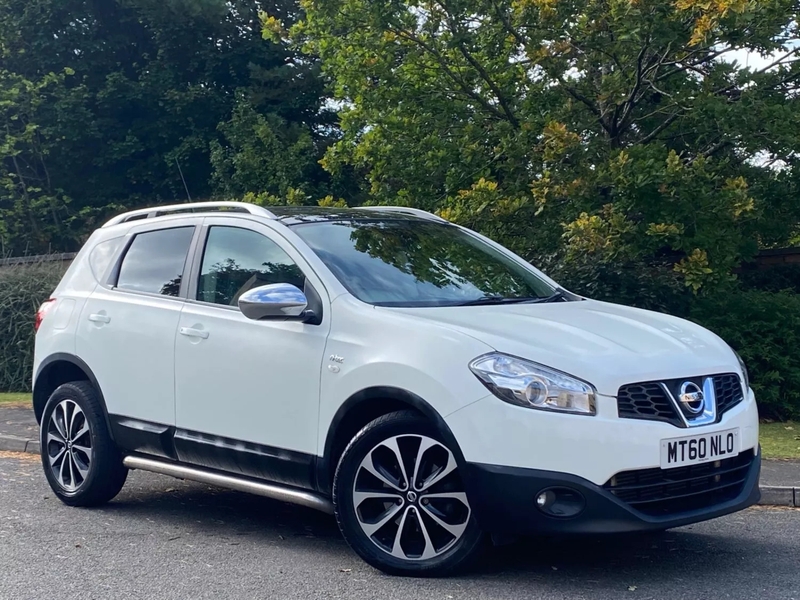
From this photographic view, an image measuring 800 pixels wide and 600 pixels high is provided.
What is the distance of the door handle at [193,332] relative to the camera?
229 inches

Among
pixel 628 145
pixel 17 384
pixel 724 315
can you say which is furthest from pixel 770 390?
pixel 17 384

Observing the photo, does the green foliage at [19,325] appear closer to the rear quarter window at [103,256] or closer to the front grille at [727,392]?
the rear quarter window at [103,256]

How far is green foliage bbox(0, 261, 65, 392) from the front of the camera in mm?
15414

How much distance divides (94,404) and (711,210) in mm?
6301

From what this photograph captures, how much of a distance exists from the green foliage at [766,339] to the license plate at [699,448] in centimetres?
591

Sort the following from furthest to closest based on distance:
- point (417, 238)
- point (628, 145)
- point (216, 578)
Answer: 1. point (628, 145)
2. point (417, 238)
3. point (216, 578)

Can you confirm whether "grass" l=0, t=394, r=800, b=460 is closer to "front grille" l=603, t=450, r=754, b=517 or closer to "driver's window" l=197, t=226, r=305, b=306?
"front grille" l=603, t=450, r=754, b=517

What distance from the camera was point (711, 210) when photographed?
10055 mm

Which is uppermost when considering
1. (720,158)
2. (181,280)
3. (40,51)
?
(40,51)

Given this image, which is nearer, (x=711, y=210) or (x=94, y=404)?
(x=94, y=404)

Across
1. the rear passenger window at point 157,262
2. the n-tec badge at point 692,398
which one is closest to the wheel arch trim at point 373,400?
the n-tec badge at point 692,398

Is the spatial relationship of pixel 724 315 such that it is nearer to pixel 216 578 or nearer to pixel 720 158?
pixel 720 158

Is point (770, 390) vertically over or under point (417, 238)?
under

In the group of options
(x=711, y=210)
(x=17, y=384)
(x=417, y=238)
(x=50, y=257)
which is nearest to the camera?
(x=417, y=238)
